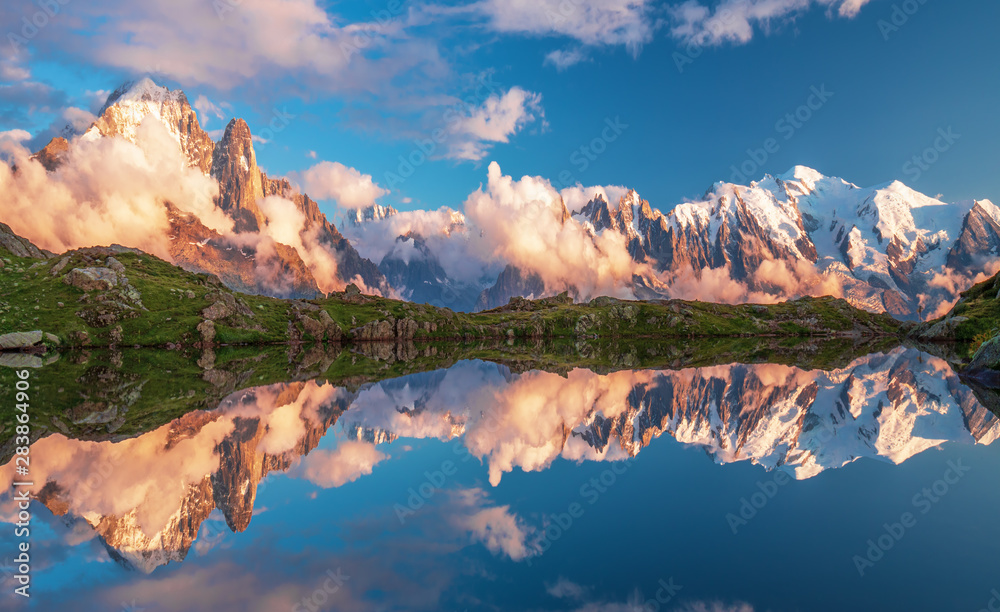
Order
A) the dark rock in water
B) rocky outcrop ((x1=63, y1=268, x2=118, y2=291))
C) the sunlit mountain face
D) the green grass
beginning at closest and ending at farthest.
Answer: the sunlit mountain face → the dark rock in water → the green grass → rocky outcrop ((x1=63, y1=268, x2=118, y2=291))

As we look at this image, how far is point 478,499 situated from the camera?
18656 mm

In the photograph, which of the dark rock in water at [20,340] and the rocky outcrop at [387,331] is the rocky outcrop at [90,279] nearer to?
the dark rock in water at [20,340]

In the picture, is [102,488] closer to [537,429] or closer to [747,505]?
[537,429]

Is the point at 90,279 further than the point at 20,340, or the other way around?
the point at 90,279

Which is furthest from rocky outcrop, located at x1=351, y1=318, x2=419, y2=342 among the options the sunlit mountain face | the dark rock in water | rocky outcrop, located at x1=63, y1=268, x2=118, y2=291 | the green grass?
the sunlit mountain face

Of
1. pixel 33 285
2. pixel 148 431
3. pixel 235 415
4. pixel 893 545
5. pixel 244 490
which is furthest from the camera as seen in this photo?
pixel 33 285

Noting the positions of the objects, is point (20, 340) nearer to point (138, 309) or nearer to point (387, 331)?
point (138, 309)

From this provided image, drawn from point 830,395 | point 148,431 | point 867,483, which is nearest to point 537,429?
point 867,483

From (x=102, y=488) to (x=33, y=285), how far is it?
131435 millimetres

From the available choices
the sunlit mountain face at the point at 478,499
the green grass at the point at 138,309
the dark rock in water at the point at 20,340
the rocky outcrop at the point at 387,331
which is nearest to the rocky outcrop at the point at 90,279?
the green grass at the point at 138,309

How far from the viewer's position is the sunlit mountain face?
12469 millimetres

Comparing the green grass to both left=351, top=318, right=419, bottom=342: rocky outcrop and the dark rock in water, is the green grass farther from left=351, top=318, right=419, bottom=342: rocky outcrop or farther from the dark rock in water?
the dark rock in water

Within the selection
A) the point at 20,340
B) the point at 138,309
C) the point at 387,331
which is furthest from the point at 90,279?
the point at 387,331

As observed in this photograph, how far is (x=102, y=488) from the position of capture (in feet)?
63.5
